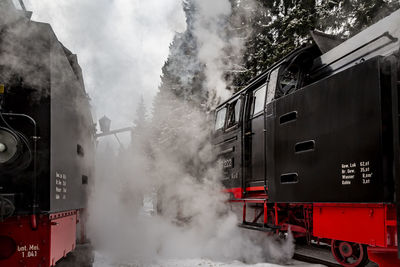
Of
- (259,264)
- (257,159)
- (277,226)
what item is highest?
A: (257,159)

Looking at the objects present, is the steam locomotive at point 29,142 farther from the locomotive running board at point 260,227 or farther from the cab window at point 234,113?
the cab window at point 234,113

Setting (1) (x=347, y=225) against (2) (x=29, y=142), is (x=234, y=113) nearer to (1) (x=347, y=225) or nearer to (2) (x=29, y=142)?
(1) (x=347, y=225)

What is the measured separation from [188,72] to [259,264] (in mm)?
10622

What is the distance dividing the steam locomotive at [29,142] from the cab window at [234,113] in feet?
14.1

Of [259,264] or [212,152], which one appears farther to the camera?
[212,152]

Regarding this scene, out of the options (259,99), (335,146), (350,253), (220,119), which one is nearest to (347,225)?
(350,253)

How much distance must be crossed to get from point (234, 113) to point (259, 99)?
130 cm

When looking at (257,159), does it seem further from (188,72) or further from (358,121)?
(188,72)

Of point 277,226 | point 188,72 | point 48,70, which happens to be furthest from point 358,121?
point 188,72

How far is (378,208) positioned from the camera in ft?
12.5

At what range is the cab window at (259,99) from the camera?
6910 mm

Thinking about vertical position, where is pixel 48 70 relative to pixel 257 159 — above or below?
above

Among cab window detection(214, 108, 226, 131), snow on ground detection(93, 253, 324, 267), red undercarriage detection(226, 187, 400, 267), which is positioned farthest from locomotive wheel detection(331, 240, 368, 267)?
cab window detection(214, 108, 226, 131)

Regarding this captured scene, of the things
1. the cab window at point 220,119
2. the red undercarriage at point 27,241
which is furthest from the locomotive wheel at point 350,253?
the cab window at point 220,119
